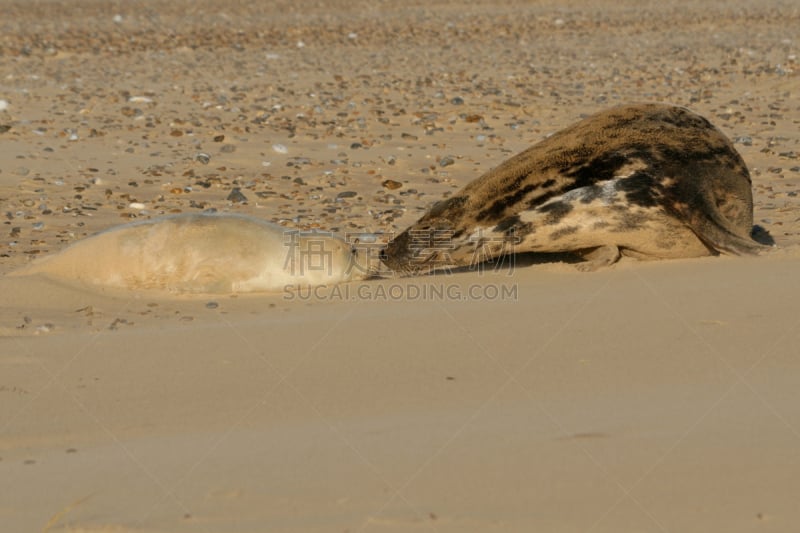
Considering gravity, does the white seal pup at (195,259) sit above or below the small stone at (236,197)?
above

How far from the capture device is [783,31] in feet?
62.0

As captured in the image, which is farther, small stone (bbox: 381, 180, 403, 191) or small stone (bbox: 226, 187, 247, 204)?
small stone (bbox: 381, 180, 403, 191)

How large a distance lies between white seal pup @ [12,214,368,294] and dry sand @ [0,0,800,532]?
5.6 inches

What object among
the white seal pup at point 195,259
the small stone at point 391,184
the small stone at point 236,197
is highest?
the white seal pup at point 195,259

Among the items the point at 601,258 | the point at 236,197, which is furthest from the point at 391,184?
the point at 601,258

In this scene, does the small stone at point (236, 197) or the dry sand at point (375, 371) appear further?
the small stone at point (236, 197)

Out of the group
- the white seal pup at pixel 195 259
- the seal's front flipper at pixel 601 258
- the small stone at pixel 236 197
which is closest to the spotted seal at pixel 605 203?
the seal's front flipper at pixel 601 258

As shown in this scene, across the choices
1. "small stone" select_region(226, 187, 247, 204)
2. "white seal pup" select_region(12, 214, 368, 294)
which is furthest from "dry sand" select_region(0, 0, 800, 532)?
"white seal pup" select_region(12, 214, 368, 294)

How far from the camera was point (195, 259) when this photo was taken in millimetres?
5602

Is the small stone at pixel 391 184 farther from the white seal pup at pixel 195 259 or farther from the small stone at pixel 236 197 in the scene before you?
the white seal pup at pixel 195 259

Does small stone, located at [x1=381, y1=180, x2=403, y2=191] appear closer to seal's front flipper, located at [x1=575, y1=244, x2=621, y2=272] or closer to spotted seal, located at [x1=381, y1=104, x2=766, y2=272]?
spotted seal, located at [x1=381, y1=104, x2=766, y2=272]

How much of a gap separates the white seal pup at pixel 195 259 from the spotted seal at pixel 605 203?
0.58 meters

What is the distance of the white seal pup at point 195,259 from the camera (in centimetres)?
560

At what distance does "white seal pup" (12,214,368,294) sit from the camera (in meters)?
5.60
